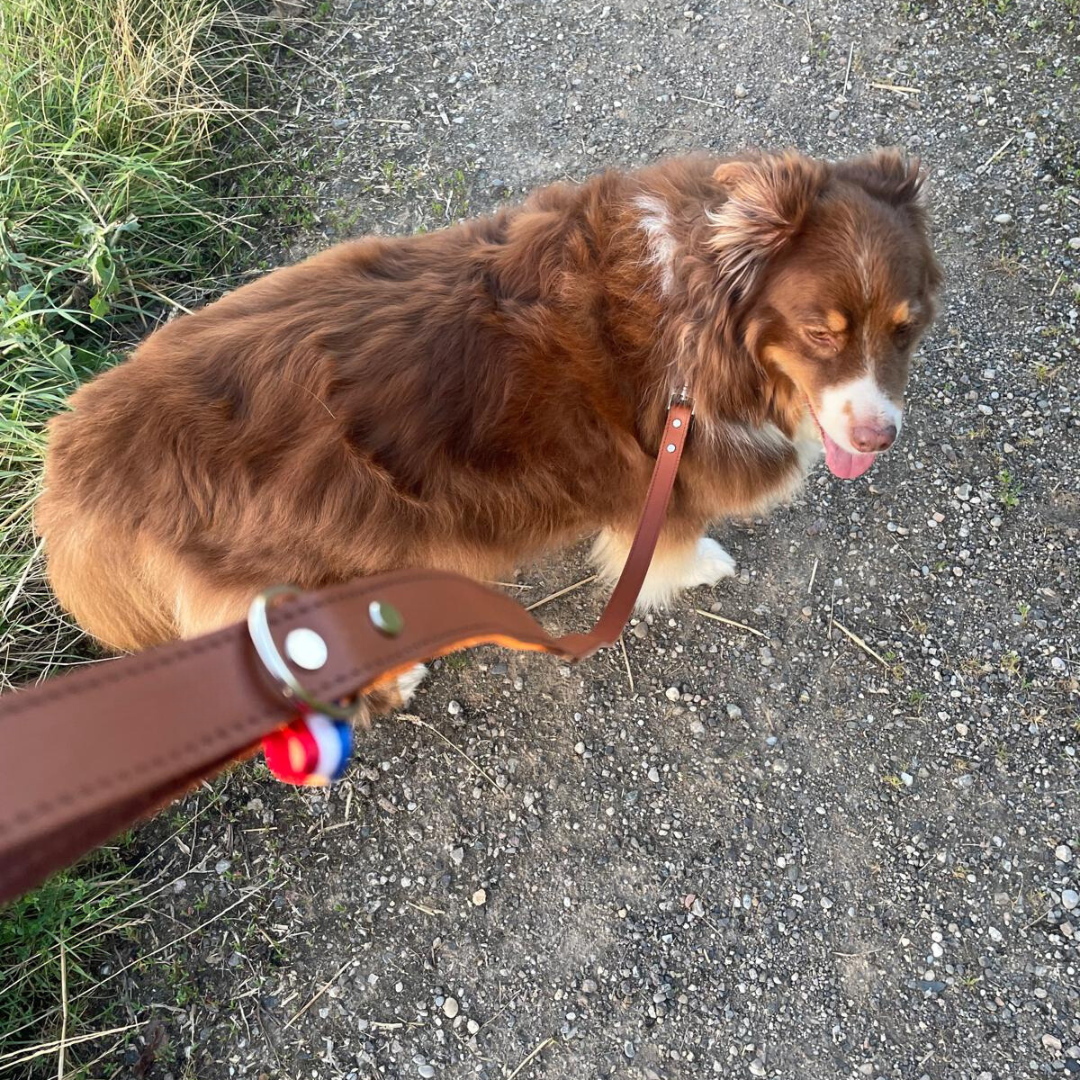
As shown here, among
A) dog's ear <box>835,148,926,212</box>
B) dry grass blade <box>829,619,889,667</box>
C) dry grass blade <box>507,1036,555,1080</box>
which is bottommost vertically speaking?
dry grass blade <box>507,1036,555,1080</box>

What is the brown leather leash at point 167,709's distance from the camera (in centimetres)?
75

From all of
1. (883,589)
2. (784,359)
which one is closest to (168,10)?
(784,359)

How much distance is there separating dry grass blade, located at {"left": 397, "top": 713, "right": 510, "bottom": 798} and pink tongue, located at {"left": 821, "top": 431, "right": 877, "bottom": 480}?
5.58ft

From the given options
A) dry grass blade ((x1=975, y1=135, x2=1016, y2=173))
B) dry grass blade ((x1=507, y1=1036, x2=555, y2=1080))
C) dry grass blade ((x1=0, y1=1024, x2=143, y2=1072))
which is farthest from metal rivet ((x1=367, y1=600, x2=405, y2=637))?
dry grass blade ((x1=975, y1=135, x2=1016, y2=173))

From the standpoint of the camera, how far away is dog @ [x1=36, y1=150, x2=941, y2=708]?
2.06 meters

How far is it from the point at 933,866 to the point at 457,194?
3.76 meters

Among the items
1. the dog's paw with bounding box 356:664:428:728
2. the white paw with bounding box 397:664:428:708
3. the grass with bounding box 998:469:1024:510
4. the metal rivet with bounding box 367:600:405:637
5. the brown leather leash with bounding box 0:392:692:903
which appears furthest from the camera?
the grass with bounding box 998:469:1024:510

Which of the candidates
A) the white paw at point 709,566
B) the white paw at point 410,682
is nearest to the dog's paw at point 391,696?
the white paw at point 410,682

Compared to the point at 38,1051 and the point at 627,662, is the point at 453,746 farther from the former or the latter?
the point at 38,1051

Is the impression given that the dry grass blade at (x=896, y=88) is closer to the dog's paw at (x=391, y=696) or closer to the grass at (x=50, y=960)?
the dog's paw at (x=391, y=696)

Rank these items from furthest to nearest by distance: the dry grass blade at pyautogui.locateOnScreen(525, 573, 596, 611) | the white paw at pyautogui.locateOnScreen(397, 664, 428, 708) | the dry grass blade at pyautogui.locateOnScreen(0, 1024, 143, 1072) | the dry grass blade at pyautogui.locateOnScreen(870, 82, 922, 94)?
the dry grass blade at pyautogui.locateOnScreen(870, 82, 922, 94) → the dry grass blade at pyautogui.locateOnScreen(525, 573, 596, 611) → the white paw at pyautogui.locateOnScreen(397, 664, 428, 708) → the dry grass blade at pyautogui.locateOnScreen(0, 1024, 143, 1072)

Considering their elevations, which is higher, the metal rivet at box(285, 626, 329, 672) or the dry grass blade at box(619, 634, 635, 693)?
the metal rivet at box(285, 626, 329, 672)

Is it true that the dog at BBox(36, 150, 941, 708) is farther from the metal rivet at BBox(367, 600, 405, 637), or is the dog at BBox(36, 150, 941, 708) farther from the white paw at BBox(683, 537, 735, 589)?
the metal rivet at BBox(367, 600, 405, 637)

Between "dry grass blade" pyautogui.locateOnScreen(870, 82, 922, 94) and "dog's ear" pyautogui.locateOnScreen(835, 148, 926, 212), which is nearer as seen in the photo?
"dog's ear" pyautogui.locateOnScreen(835, 148, 926, 212)
